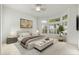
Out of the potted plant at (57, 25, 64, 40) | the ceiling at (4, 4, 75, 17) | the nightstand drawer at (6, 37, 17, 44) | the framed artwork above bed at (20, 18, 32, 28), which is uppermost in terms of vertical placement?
the ceiling at (4, 4, 75, 17)

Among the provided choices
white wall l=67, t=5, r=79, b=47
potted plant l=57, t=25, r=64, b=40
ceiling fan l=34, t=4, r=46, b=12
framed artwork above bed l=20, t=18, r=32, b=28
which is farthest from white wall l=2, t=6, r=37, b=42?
white wall l=67, t=5, r=79, b=47

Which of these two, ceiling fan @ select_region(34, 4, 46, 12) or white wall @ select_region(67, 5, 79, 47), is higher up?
ceiling fan @ select_region(34, 4, 46, 12)

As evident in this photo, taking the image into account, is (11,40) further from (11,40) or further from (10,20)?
(10,20)

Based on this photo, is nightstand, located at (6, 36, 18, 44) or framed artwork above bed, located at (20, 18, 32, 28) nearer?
nightstand, located at (6, 36, 18, 44)

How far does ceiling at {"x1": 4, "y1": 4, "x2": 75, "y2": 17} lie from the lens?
5.90ft

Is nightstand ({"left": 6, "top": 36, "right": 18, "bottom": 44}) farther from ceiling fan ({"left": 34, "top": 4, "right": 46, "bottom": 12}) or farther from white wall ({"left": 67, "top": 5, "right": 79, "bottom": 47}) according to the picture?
white wall ({"left": 67, "top": 5, "right": 79, "bottom": 47})

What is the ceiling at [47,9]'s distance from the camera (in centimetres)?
180

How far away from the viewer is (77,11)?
1.78 metres

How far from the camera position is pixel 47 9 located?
185 centimetres

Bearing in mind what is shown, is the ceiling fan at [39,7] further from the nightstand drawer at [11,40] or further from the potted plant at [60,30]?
the nightstand drawer at [11,40]

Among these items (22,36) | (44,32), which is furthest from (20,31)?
(44,32)

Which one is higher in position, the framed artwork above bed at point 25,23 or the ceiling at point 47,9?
the ceiling at point 47,9

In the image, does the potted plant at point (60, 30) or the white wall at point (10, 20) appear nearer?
the white wall at point (10, 20)

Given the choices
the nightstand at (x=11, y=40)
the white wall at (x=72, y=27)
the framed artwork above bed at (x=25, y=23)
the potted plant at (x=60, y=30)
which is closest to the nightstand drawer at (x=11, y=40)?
the nightstand at (x=11, y=40)
